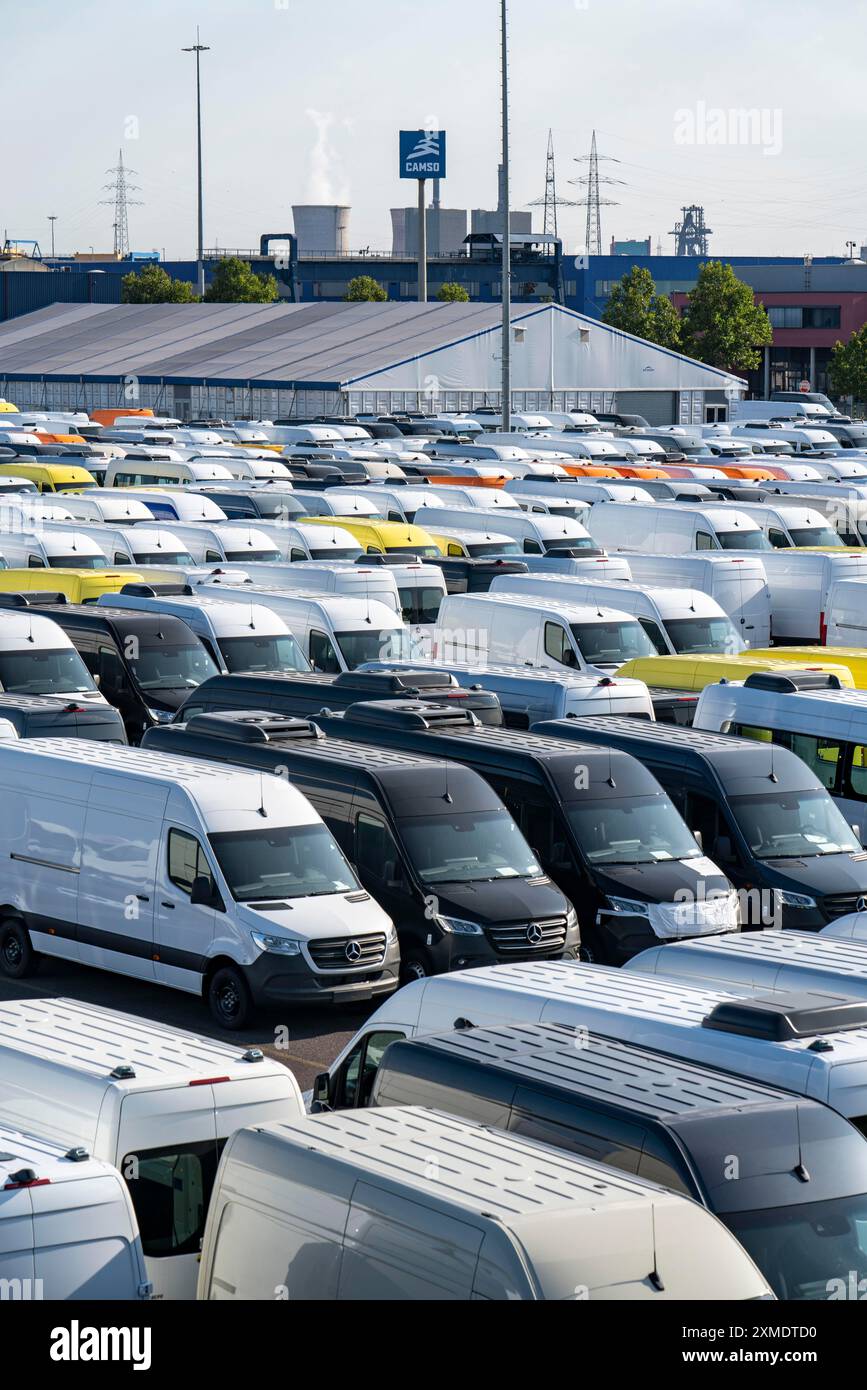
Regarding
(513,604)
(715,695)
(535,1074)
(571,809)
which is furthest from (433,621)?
(535,1074)

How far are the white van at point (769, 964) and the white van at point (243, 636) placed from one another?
11935 millimetres

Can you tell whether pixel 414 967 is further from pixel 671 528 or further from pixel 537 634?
pixel 671 528

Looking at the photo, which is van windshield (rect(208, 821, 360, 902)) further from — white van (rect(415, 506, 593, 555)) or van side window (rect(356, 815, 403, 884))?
white van (rect(415, 506, 593, 555))

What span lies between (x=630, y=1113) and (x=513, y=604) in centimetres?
1670

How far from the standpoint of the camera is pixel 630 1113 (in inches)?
349

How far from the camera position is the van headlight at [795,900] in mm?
17109

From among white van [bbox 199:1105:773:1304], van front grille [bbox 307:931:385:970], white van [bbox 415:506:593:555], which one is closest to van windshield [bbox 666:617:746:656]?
white van [bbox 415:506:593:555]

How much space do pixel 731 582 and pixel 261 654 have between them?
900 cm

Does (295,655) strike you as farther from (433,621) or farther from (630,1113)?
(630,1113)

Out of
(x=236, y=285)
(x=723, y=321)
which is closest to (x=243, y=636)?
(x=723, y=321)

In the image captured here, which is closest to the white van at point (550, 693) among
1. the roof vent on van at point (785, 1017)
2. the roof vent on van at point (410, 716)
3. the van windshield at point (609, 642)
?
the roof vent on van at point (410, 716)

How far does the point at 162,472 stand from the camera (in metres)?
42.9

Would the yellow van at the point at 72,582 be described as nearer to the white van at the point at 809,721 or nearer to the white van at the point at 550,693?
the white van at the point at 550,693

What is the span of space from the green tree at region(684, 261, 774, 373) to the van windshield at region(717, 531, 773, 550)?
59426 mm
